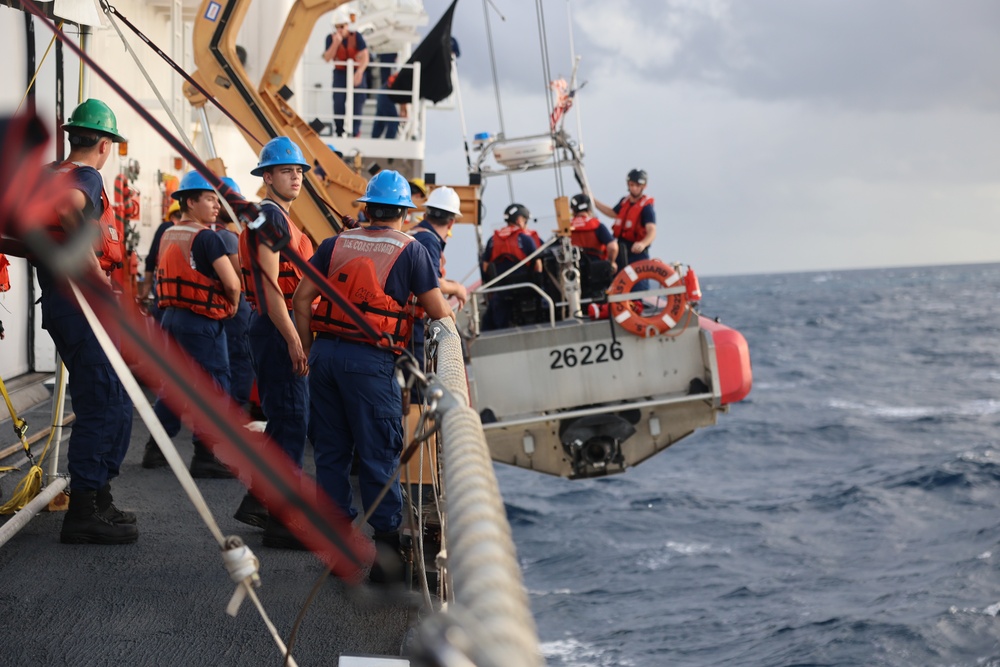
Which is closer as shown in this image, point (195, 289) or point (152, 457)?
point (195, 289)

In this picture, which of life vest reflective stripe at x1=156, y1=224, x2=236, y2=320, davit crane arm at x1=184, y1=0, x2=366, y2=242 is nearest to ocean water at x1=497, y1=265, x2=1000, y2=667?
davit crane arm at x1=184, y1=0, x2=366, y2=242

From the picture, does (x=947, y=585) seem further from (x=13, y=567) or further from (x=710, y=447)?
(x=710, y=447)

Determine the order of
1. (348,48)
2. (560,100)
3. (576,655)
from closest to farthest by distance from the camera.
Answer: (576,655)
(560,100)
(348,48)

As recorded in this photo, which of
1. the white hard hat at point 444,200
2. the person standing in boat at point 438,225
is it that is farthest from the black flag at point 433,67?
the white hard hat at point 444,200

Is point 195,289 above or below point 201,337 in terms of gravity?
above

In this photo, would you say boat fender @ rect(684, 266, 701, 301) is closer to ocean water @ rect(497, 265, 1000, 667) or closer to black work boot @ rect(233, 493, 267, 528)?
ocean water @ rect(497, 265, 1000, 667)

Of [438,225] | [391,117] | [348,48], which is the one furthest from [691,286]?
[348,48]

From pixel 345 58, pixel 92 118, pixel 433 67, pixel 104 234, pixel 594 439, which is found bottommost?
pixel 594 439

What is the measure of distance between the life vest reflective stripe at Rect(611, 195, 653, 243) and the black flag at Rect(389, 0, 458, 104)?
15.8 ft

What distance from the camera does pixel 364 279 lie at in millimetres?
4211

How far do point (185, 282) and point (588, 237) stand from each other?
6.10 meters

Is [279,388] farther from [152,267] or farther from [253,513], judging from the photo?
[152,267]

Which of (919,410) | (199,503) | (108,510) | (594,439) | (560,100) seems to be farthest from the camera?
(919,410)

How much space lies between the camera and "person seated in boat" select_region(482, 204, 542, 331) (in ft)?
35.4
